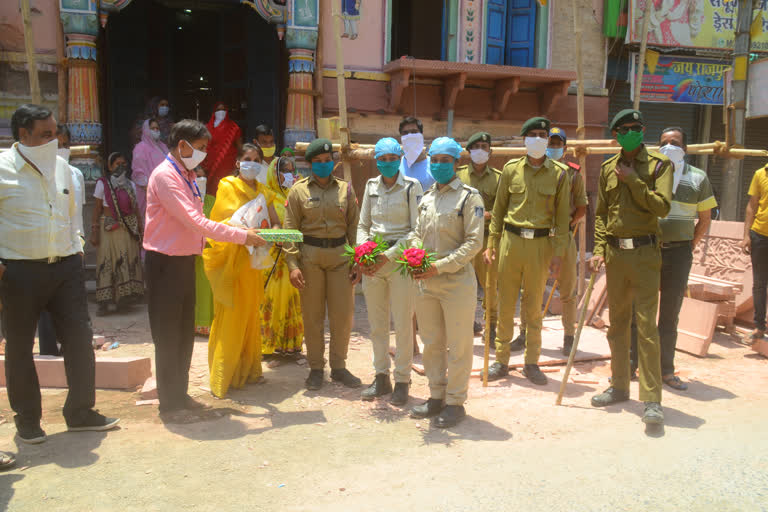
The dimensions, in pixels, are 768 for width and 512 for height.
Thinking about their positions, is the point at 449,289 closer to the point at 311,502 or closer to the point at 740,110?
the point at 311,502

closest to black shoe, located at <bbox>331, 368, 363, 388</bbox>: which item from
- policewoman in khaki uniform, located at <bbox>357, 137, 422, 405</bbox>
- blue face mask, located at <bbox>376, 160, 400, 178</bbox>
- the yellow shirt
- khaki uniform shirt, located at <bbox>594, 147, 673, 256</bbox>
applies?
policewoman in khaki uniform, located at <bbox>357, 137, 422, 405</bbox>

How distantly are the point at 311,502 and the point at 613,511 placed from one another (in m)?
1.62

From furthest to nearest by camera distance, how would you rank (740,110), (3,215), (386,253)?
1. (740,110)
2. (386,253)
3. (3,215)

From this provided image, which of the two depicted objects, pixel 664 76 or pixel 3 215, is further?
pixel 664 76

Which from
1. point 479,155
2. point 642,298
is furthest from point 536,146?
point 642,298

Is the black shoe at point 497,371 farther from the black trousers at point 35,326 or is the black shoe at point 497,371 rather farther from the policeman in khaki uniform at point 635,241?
the black trousers at point 35,326

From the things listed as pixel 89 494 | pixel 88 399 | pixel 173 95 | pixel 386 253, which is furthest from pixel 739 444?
pixel 173 95

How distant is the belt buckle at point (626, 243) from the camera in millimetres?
4660

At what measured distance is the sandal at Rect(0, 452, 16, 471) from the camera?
12.0ft

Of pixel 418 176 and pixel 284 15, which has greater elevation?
pixel 284 15

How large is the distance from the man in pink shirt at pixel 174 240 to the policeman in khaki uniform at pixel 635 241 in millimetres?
2727

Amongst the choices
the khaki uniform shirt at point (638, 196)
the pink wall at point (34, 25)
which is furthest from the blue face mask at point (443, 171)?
the pink wall at point (34, 25)

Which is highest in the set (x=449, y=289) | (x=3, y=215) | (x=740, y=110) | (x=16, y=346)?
(x=740, y=110)

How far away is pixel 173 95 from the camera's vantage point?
37.8 feet
